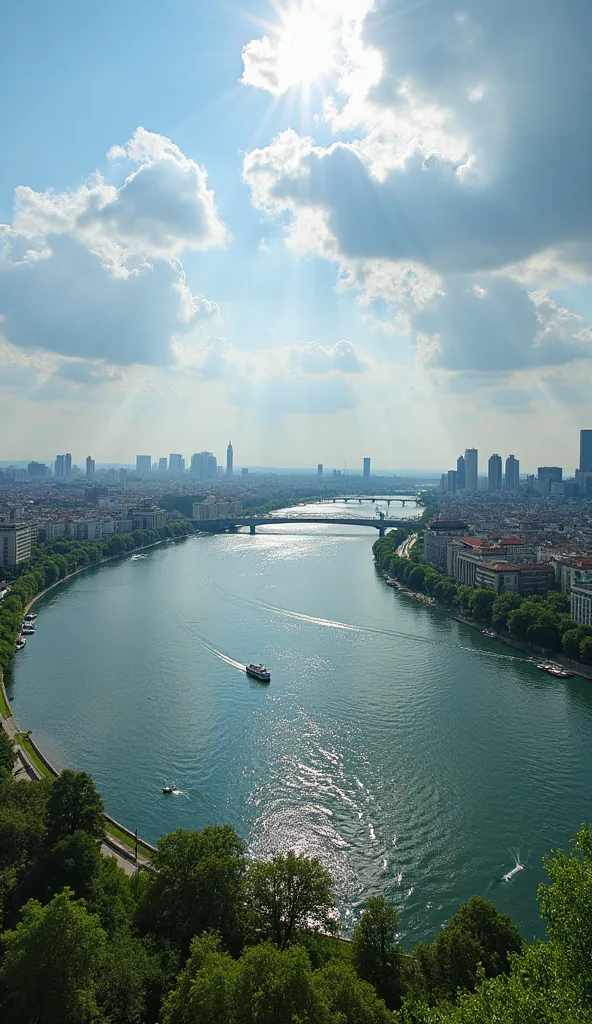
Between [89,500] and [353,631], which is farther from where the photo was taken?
[89,500]

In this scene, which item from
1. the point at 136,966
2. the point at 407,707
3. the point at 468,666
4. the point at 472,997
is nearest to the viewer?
the point at 472,997

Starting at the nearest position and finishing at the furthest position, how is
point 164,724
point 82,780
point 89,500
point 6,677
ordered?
point 82,780 < point 164,724 < point 6,677 < point 89,500

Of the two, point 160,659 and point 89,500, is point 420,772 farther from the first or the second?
point 89,500

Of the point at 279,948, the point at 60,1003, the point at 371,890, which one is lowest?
the point at 371,890

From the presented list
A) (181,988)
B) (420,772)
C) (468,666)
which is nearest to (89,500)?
(468,666)

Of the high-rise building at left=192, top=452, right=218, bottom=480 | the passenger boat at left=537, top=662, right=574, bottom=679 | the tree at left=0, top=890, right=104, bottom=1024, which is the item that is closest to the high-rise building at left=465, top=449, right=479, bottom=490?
the high-rise building at left=192, top=452, right=218, bottom=480

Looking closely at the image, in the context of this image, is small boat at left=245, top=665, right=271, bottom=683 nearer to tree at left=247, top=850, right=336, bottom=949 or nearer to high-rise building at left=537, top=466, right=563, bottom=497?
tree at left=247, top=850, right=336, bottom=949

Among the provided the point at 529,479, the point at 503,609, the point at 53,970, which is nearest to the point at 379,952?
the point at 53,970

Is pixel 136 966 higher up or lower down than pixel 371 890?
higher up
